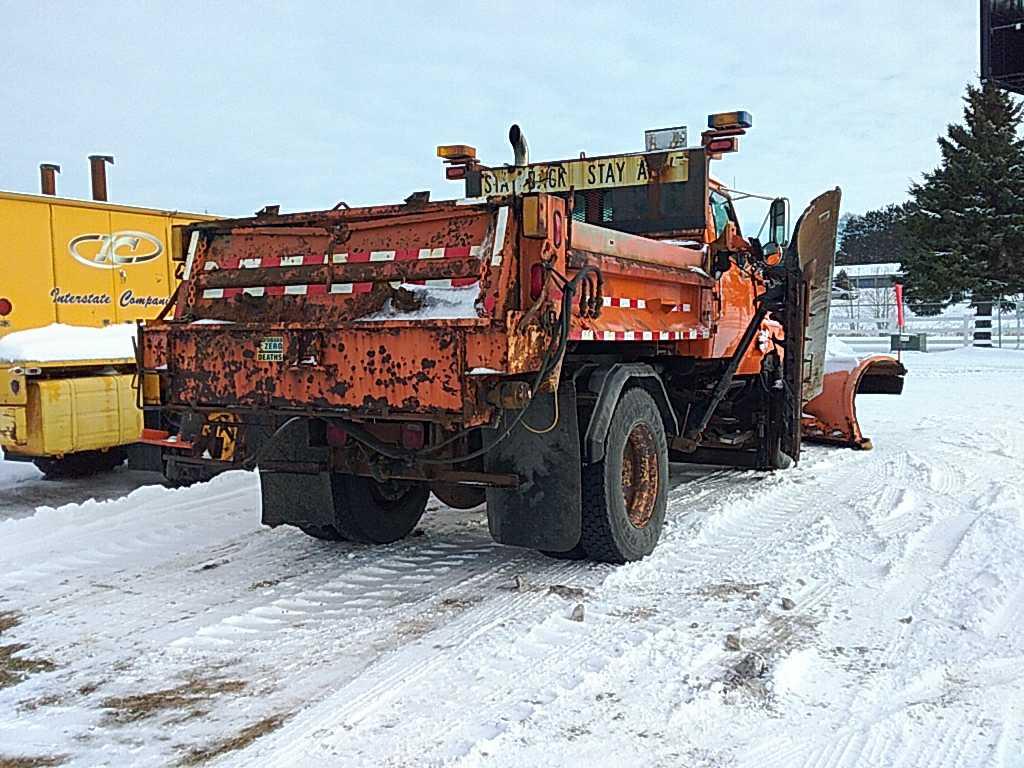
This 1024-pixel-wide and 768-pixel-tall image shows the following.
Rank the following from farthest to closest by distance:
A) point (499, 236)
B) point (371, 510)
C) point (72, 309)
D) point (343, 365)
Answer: point (72, 309)
point (371, 510)
point (343, 365)
point (499, 236)

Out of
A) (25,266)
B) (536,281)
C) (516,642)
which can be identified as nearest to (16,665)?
(516,642)

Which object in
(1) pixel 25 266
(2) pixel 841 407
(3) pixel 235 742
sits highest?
(1) pixel 25 266

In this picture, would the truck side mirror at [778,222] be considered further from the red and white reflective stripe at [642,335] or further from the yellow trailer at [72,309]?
the yellow trailer at [72,309]

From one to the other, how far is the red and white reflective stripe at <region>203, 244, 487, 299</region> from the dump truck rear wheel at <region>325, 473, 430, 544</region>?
3.77 feet

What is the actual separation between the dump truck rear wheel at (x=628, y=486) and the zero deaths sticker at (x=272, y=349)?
1.71 meters

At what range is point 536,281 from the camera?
4602 mm

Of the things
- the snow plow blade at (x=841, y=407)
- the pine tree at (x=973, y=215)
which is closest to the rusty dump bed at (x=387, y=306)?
the snow plow blade at (x=841, y=407)

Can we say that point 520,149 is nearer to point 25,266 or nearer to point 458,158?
point 458,158

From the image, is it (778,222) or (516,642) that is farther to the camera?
(778,222)

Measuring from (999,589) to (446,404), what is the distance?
2.84m

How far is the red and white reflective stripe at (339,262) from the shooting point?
4.72 meters

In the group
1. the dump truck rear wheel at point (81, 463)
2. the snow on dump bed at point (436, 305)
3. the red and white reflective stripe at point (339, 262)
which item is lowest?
the dump truck rear wheel at point (81, 463)

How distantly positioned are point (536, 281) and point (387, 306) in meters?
0.76

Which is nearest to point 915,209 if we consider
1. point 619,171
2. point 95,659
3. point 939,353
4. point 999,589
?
point 939,353
